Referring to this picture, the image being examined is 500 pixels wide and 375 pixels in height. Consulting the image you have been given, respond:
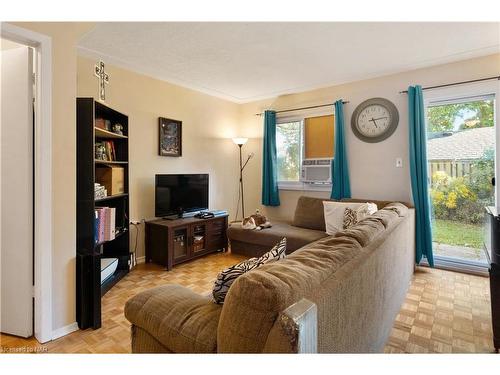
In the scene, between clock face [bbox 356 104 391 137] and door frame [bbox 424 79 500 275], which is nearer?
door frame [bbox 424 79 500 275]

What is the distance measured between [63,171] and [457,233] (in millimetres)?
3964

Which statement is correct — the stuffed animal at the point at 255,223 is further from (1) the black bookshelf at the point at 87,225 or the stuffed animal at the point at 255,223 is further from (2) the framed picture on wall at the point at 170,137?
(1) the black bookshelf at the point at 87,225

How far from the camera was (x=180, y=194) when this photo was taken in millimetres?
3551

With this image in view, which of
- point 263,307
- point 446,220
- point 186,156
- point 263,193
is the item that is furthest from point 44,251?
point 446,220

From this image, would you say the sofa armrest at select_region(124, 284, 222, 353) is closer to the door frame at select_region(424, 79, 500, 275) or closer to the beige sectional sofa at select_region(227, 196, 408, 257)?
the beige sectional sofa at select_region(227, 196, 408, 257)

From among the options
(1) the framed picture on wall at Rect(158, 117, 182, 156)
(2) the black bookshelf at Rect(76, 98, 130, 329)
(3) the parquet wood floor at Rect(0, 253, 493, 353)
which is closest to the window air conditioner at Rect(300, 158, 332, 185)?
(3) the parquet wood floor at Rect(0, 253, 493, 353)

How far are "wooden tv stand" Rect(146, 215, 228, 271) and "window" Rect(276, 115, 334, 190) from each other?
141 centimetres

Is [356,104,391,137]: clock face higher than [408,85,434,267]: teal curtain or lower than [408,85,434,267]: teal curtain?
higher

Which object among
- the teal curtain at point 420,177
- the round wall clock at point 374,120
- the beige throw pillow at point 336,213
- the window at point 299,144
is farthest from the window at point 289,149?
the teal curtain at point 420,177

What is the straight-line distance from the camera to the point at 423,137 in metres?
3.10

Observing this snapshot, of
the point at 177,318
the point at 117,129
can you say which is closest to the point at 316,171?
the point at 117,129

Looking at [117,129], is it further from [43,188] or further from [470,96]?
[470,96]

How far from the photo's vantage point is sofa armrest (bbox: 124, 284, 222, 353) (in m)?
1.06
